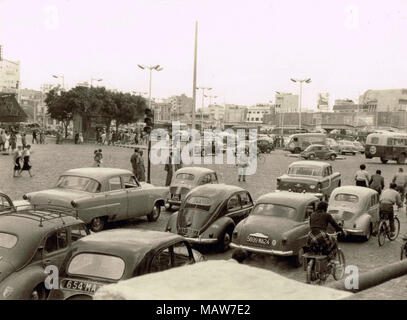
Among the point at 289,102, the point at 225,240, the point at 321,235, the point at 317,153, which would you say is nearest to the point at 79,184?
the point at 225,240

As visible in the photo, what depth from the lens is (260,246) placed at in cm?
1050

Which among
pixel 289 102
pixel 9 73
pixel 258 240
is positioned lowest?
pixel 258 240

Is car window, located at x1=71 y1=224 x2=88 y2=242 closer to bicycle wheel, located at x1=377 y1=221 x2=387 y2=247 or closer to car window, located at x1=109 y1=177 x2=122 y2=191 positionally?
car window, located at x1=109 y1=177 x2=122 y2=191

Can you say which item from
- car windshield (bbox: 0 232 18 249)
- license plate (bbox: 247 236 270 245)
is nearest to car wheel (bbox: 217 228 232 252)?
license plate (bbox: 247 236 270 245)

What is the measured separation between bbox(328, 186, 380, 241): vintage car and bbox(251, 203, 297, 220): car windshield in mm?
2337

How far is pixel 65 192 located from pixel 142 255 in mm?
6477

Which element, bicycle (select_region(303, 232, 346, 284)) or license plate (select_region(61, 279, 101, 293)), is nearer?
license plate (select_region(61, 279, 101, 293))

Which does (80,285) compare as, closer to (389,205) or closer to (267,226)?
(267,226)

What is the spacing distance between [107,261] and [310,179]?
12.5m

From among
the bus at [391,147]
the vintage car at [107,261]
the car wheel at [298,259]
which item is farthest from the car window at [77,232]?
the bus at [391,147]

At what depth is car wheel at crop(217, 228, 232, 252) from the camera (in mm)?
11578

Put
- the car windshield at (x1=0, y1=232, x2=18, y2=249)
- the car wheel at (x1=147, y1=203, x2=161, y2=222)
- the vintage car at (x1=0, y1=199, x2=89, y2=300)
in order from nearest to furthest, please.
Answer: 1. the vintage car at (x1=0, y1=199, x2=89, y2=300)
2. the car windshield at (x1=0, y1=232, x2=18, y2=249)
3. the car wheel at (x1=147, y1=203, x2=161, y2=222)

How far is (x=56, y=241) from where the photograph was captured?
8109 mm
